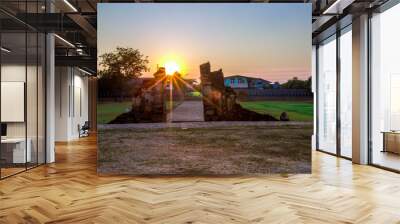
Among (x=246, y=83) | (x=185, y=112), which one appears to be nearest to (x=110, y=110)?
(x=185, y=112)

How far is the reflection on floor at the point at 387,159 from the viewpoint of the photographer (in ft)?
23.7

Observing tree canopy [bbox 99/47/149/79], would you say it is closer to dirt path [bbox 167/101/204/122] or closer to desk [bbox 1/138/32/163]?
dirt path [bbox 167/101/204/122]

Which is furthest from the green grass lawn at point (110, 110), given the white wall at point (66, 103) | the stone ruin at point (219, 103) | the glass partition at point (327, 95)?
the white wall at point (66, 103)

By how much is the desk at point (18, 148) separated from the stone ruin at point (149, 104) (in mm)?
1766

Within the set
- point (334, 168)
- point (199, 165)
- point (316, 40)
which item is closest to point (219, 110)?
point (199, 165)

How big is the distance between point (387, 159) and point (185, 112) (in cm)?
406

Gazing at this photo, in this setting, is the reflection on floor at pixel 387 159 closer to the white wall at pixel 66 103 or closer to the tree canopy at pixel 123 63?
the tree canopy at pixel 123 63

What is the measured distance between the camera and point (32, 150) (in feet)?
24.9

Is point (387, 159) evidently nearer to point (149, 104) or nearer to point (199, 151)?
point (199, 151)

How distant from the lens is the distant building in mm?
6832

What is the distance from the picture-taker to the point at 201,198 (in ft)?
16.5

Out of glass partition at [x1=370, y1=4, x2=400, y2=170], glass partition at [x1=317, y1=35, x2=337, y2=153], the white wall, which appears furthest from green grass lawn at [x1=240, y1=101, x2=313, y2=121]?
the white wall

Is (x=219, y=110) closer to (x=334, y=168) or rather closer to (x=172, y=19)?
(x=172, y=19)

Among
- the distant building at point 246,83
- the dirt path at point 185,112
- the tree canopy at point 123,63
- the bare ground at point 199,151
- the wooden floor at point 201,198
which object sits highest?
the tree canopy at point 123,63
